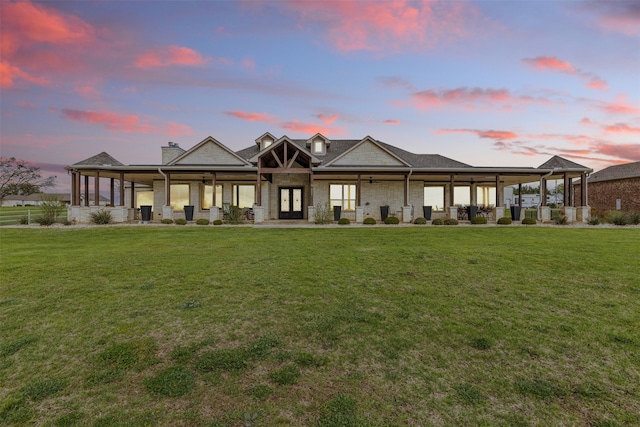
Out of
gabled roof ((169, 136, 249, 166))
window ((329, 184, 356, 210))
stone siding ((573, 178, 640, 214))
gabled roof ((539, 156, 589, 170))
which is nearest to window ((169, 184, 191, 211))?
gabled roof ((169, 136, 249, 166))

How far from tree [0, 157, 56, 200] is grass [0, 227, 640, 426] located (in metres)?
48.0

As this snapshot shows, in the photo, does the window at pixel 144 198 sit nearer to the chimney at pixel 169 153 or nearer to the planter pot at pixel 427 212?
the chimney at pixel 169 153

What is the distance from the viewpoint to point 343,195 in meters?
20.5

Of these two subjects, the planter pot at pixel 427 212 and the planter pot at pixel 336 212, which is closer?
the planter pot at pixel 336 212

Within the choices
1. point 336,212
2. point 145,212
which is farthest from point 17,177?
point 336,212

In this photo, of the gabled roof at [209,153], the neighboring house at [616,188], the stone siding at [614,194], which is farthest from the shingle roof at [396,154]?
the neighboring house at [616,188]

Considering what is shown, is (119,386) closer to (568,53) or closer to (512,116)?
(568,53)

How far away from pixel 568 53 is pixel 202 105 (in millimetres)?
22218

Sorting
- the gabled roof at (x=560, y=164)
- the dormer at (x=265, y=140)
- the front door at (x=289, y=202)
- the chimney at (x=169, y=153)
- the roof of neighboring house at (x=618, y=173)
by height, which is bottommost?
the front door at (x=289, y=202)

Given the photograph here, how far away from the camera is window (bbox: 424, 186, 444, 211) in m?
21.5

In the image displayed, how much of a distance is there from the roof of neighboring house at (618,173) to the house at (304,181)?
13234 mm

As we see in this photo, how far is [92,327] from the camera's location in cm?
378

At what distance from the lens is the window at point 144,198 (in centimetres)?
2198

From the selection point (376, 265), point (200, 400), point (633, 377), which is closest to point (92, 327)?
point (200, 400)
